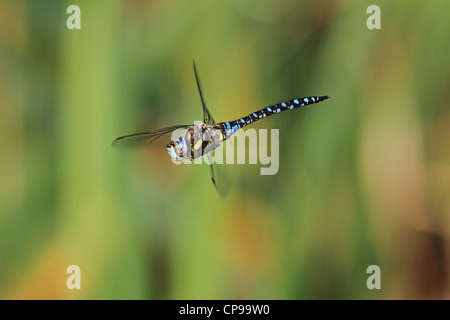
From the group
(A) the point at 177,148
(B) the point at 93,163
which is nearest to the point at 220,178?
(A) the point at 177,148

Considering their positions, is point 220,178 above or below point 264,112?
below

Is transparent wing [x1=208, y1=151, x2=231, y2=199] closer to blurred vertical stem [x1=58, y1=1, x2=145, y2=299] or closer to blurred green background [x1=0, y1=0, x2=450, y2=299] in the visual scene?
blurred green background [x1=0, y1=0, x2=450, y2=299]

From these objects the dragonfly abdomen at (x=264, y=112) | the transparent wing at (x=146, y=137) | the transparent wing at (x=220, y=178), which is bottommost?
the transparent wing at (x=220, y=178)

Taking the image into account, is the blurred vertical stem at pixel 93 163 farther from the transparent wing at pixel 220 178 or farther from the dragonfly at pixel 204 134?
the transparent wing at pixel 220 178

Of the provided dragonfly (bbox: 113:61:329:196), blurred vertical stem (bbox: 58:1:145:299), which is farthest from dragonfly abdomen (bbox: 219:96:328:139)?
blurred vertical stem (bbox: 58:1:145:299)

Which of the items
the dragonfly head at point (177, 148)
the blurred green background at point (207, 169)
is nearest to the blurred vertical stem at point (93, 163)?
the blurred green background at point (207, 169)

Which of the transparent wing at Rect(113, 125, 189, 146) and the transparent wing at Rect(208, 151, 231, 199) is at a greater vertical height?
the transparent wing at Rect(113, 125, 189, 146)

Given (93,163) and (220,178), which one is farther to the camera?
(93,163)

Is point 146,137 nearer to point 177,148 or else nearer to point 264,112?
point 177,148
